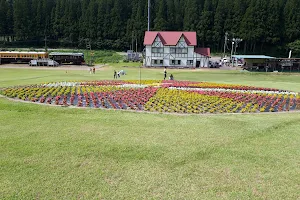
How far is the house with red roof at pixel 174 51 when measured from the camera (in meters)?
53.6

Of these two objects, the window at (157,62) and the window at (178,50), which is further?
the window at (157,62)

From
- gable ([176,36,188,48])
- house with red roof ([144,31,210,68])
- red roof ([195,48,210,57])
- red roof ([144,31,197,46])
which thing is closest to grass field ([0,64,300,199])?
house with red roof ([144,31,210,68])

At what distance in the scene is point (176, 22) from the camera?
76312 millimetres

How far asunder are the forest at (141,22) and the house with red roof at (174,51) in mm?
18575

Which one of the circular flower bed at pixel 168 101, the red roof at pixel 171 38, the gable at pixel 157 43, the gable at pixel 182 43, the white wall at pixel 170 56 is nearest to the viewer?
the circular flower bed at pixel 168 101

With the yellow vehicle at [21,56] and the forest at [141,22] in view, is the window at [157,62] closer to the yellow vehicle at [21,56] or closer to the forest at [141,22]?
the forest at [141,22]

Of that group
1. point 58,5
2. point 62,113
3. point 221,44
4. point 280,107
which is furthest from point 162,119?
point 58,5

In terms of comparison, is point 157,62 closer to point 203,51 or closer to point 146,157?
point 203,51

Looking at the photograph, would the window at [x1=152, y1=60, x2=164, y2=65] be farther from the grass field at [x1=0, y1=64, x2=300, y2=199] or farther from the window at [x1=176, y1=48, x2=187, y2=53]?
the grass field at [x1=0, y1=64, x2=300, y2=199]

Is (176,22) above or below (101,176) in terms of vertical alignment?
above

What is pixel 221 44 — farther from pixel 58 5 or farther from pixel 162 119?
pixel 162 119

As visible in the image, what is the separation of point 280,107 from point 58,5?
84.3 metres

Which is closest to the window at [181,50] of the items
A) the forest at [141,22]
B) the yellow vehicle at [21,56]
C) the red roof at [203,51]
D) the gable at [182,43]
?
the gable at [182,43]

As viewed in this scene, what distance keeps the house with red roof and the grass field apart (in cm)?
4402
